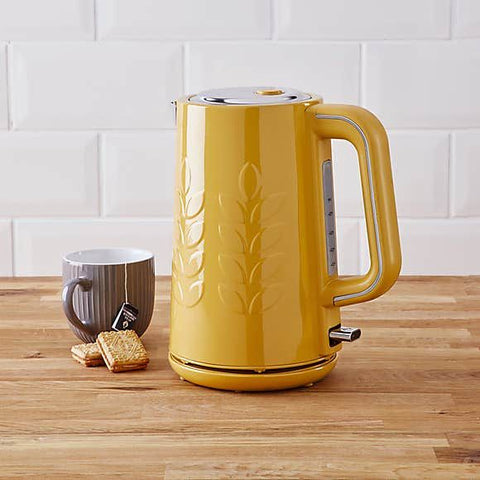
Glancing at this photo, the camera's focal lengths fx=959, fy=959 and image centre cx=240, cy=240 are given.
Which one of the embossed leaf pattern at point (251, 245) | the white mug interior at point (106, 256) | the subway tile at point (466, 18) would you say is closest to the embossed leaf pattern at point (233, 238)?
the embossed leaf pattern at point (251, 245)

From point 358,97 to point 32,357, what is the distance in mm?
847

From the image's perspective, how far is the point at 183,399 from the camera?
2.81 feet

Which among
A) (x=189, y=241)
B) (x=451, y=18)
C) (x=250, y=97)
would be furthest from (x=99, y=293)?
(x=451, y=18)

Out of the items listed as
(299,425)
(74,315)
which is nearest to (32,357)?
(74,315)

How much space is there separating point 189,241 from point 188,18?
0.83 metres

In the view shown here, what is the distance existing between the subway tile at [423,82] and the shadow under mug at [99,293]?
0.75m

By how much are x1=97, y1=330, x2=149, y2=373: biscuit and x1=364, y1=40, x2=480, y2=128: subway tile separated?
2.69 ft

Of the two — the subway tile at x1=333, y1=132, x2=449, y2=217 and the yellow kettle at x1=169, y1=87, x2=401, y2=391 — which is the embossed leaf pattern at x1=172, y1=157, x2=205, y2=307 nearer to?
the yellow kettle at x1=169, y1=87, x2=401, y2=391

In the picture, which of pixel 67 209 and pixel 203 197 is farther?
pixel 67 209

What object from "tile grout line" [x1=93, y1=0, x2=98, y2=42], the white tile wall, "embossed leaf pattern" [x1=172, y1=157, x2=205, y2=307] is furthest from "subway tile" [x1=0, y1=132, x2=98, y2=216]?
"embossed leaf pattern" [x1=172, y1=157, x2=205, y2=307]

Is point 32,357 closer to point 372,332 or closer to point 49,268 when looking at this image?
point 372,332

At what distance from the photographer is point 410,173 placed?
165 cm

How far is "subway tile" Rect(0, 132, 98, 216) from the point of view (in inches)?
65.6

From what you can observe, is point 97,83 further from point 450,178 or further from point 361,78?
point 450,178
